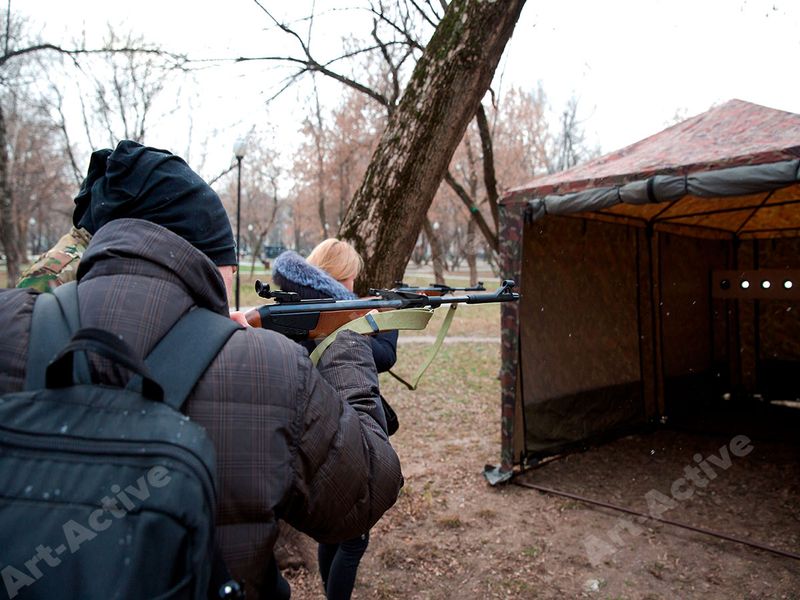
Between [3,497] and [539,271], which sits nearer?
[3,497]

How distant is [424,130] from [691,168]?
2.05 metres

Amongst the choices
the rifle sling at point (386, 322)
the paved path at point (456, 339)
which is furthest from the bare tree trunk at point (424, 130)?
the paved path at point (456, 339)

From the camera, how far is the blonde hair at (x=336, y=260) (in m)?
2.66

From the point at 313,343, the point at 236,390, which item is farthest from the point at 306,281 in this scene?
the point at 236,390

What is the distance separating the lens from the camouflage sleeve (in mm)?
2789

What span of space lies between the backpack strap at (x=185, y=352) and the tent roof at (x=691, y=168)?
12.9 ft

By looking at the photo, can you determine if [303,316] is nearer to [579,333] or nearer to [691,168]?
[691,168]

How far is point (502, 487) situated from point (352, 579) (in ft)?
8.90

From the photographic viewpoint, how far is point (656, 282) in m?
7.07

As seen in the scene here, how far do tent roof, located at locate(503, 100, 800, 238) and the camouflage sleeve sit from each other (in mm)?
3500

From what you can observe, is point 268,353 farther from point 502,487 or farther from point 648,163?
point 502,487

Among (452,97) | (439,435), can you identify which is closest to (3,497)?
(452,97)

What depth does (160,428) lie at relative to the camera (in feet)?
2.84

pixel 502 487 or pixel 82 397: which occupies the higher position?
pixel 82 397
